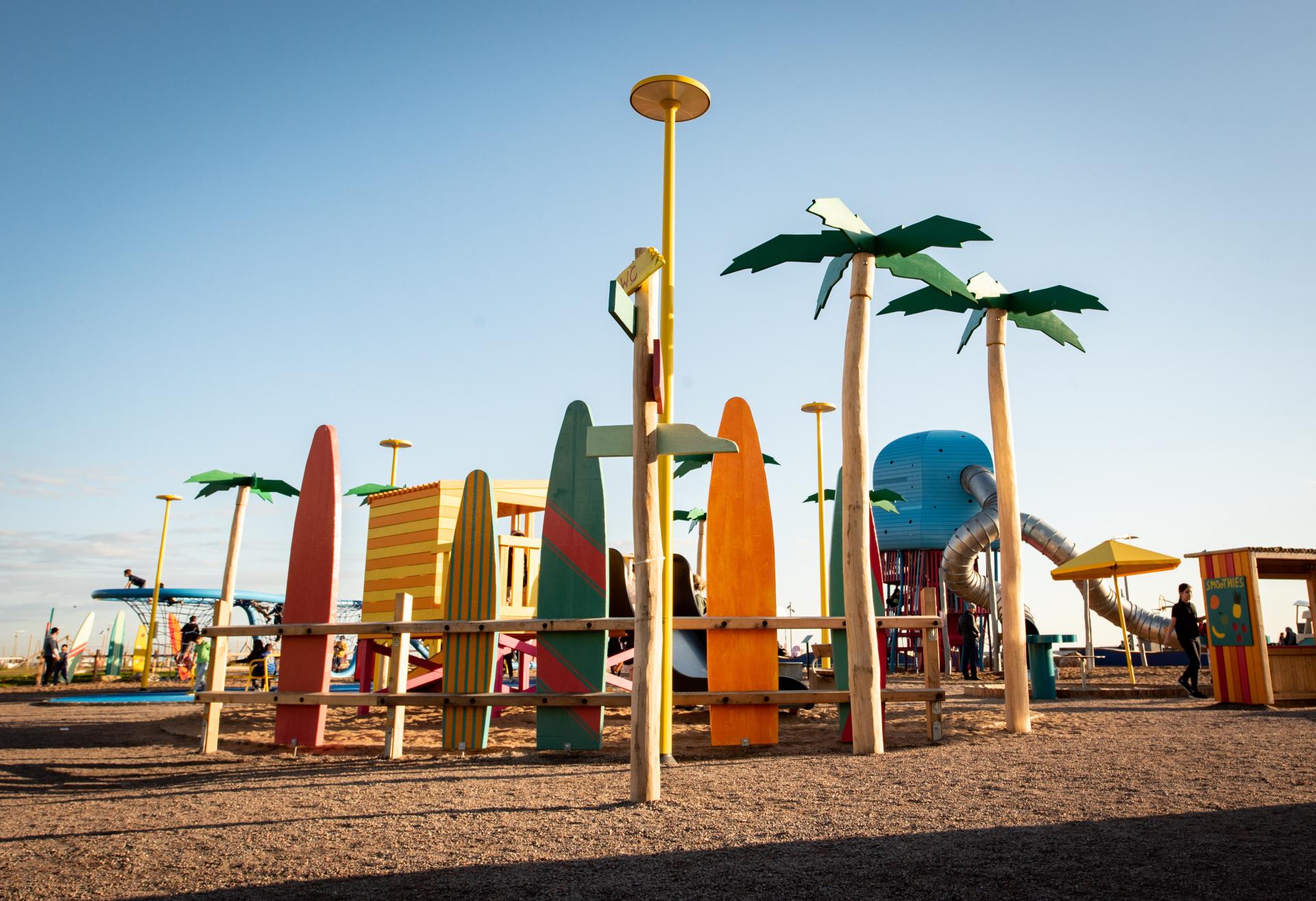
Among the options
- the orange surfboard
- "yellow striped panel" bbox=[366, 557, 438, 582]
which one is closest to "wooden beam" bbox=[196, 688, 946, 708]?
the orange surfboard

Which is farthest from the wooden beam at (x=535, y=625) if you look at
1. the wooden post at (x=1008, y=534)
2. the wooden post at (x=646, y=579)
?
the wooden post at (x=646, y=579)

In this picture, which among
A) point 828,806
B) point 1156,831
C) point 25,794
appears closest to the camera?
point 1156,831

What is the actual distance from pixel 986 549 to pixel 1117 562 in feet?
33.3

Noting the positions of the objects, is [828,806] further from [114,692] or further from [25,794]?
[114,692]

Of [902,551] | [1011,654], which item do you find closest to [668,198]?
[1011,654]

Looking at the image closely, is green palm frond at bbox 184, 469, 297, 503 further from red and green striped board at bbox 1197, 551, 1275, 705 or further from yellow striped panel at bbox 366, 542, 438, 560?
red and green striped board at bbox 1197, 551, 1275, 705

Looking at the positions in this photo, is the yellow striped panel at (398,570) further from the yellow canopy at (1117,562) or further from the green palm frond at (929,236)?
the yellow canopy at (1117,562)

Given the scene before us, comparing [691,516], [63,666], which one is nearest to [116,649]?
[63,666]

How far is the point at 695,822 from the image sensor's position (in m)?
4.47

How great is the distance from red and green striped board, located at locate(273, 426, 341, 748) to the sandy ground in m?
0.35

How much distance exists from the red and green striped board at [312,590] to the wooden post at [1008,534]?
6190 millimetres

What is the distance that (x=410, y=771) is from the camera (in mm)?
6582

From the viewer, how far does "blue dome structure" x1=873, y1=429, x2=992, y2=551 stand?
2852cm

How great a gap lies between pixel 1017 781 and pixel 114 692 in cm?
2046
